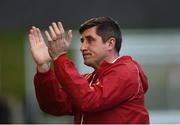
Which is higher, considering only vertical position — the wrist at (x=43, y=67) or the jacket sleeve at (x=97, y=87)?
the wrist at (x=43, y=67)

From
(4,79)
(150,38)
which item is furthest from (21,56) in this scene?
(150,38)

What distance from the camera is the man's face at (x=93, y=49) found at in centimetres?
425

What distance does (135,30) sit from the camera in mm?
12336

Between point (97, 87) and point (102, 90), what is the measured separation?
0.04 metres

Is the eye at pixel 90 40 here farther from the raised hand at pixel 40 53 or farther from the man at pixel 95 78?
the raised hand at pixel 40 53

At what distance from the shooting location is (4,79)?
13.6 meters

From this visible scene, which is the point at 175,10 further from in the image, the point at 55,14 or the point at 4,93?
the point at 4,93

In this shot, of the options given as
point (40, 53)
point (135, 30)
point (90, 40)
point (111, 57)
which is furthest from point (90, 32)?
point (135, 30)

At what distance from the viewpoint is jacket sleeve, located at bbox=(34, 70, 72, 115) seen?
14.5 ft

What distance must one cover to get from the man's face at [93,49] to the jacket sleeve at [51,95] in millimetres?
286

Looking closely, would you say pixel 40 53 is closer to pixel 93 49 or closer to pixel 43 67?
pixel 43 67

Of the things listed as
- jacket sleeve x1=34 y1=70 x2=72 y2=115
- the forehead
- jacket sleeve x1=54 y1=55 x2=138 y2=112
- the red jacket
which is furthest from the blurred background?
jacket sleeve x1=54 y1=55 x2=138 y2=112

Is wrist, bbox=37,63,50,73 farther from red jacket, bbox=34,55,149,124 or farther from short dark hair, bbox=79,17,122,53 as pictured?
short dark hair, bbox=79,17,122,53

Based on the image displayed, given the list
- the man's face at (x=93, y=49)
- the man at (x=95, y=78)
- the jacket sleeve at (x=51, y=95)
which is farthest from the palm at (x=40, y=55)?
the man's face at (x=93, y=49)
